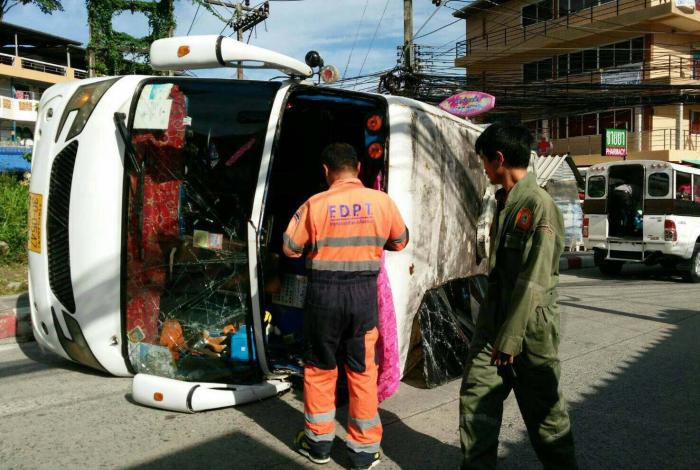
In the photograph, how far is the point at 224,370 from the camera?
3809 millimetres

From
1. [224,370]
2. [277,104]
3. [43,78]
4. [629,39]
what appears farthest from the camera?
[43,78]

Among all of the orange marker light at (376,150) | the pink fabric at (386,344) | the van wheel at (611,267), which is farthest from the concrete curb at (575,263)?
the pink fabric at (386,344)

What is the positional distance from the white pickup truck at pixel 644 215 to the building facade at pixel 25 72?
3162cm

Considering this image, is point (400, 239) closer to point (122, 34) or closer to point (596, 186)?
point (596, 186)

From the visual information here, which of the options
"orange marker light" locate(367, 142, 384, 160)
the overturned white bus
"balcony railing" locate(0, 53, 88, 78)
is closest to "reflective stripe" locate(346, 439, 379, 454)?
the overturned white bus

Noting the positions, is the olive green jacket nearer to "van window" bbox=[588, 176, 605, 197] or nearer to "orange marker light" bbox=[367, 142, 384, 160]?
"orange marker light" bbox=[367, 142, 384, 160]

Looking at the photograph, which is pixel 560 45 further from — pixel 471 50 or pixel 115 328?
pixel 115 328

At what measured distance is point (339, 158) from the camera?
3.03 metres

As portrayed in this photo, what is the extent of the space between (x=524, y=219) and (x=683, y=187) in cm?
993

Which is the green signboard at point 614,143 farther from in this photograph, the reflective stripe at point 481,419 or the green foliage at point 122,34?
the reflective stripe at point 481,419

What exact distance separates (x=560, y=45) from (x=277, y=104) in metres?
24.9

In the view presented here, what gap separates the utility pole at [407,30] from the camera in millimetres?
14948

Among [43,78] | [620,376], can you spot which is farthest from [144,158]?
[43,78]

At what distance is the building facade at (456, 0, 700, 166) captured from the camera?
19.2m
